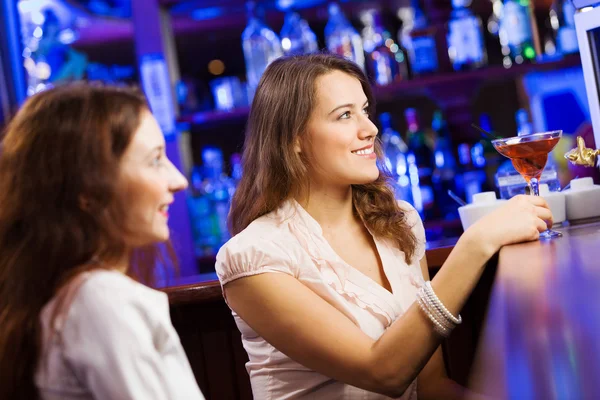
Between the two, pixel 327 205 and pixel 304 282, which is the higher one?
pixel 327 205

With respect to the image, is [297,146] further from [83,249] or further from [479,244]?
[83,249]

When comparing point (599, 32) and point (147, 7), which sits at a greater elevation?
point (147, 7)

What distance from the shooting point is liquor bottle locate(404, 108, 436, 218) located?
3.25 metres

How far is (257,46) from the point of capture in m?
3.36

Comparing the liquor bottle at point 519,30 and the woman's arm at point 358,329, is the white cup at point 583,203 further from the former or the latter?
the liquor bottle at point 519,30

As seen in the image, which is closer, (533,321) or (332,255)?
(533,321)

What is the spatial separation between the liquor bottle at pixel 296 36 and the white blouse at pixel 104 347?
2.56m

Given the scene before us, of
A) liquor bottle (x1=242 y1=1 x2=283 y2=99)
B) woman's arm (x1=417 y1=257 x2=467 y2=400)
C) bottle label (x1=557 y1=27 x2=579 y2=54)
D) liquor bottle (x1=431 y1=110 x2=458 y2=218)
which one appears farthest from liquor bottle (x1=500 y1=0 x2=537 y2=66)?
woman's arm (x1=417 y1=257 x2=467 y2=400)

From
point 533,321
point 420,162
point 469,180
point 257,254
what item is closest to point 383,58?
point 420,162

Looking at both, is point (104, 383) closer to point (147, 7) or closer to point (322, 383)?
point (322, 383)

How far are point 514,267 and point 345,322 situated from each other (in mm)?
444

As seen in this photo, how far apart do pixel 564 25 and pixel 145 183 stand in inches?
104

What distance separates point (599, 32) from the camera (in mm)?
1776

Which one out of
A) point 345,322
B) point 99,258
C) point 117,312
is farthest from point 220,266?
point 117,312
